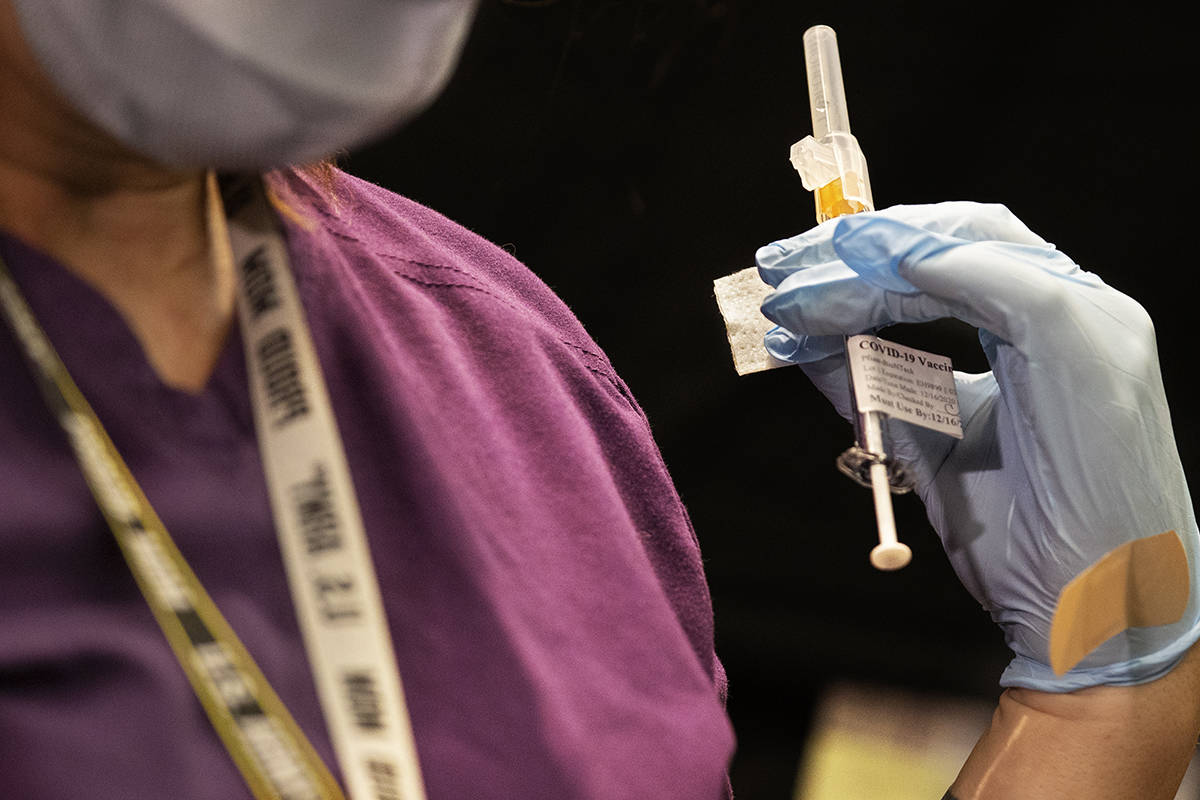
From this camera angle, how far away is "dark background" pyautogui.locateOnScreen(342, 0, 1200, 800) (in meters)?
1.32

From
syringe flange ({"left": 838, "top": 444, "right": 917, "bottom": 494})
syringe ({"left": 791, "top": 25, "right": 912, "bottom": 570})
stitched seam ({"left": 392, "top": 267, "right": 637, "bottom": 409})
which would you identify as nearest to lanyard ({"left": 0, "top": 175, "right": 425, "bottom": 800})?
stitched seam ({"left": 392, "top": 267, "right": 637, "bottom": 409})

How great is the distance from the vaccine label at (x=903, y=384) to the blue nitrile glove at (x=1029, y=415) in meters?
0.04

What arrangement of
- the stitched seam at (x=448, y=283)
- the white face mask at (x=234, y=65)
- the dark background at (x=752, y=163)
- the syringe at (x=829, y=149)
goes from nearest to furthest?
the white face mask at (x=234, y=65)
the stitched seam at (x=448, y=283)
the syringe at (x=829, y=149)
the dark background at (x=752, y=163)

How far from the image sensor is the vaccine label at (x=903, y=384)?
35.2 inches

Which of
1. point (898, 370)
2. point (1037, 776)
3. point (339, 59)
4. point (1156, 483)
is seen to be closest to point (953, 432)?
point (898, 370)

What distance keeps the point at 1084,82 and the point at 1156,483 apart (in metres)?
0.73

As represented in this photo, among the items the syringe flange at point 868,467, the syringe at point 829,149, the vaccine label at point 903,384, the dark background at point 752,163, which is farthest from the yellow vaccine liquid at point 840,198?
the dark background at point 752,163

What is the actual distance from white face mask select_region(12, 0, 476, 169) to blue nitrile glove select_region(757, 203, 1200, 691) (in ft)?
1.62

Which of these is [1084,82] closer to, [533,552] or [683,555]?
[683,555]

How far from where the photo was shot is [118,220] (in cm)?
62

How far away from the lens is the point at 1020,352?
922 mm

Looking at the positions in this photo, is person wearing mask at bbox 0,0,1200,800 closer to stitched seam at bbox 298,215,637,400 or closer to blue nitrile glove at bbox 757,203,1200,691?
stitched seam at bbox 298,215,637,400

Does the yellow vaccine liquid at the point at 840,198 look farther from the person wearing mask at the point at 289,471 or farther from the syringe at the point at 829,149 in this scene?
the person wearing mask at the point at 289,471

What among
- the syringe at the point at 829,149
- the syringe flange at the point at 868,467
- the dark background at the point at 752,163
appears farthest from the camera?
the dark background at the point at 752,163
